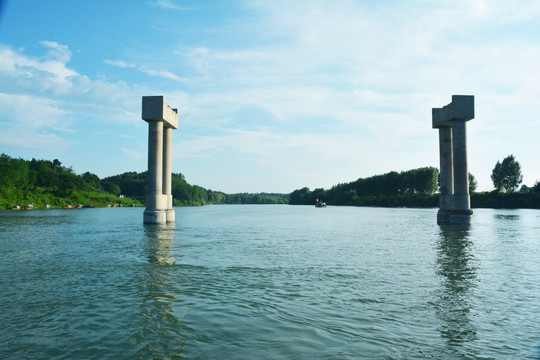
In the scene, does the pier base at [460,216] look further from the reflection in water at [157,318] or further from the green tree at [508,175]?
the green tree at [508,175]

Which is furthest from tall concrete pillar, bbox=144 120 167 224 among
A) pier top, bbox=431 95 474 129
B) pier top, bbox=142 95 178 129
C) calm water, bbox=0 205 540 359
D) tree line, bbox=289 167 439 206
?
tree line, bbox=289 167 439 206

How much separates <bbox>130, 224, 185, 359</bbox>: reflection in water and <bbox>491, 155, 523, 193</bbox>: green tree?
130 metres

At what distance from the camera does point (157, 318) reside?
8.58m

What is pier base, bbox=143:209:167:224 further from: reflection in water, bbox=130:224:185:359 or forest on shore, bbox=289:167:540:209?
forest on shore, bbox=289:167:540:209

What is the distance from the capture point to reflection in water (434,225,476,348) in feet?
25.0

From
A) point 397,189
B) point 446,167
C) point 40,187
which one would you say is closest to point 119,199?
point 40,187

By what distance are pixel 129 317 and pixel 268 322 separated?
10.8 ft

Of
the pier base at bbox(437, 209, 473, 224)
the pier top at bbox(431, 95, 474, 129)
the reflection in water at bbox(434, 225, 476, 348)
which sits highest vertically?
the pier top at bbox(431, 95, 474, 129)

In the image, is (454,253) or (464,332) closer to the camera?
(464,332)

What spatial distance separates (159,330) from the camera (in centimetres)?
778

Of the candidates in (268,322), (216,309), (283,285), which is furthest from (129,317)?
(283,285)

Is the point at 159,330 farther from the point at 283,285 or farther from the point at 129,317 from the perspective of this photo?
the point at 283,285

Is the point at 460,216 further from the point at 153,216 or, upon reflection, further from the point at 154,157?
the point at 154,157

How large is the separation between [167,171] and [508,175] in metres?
115
